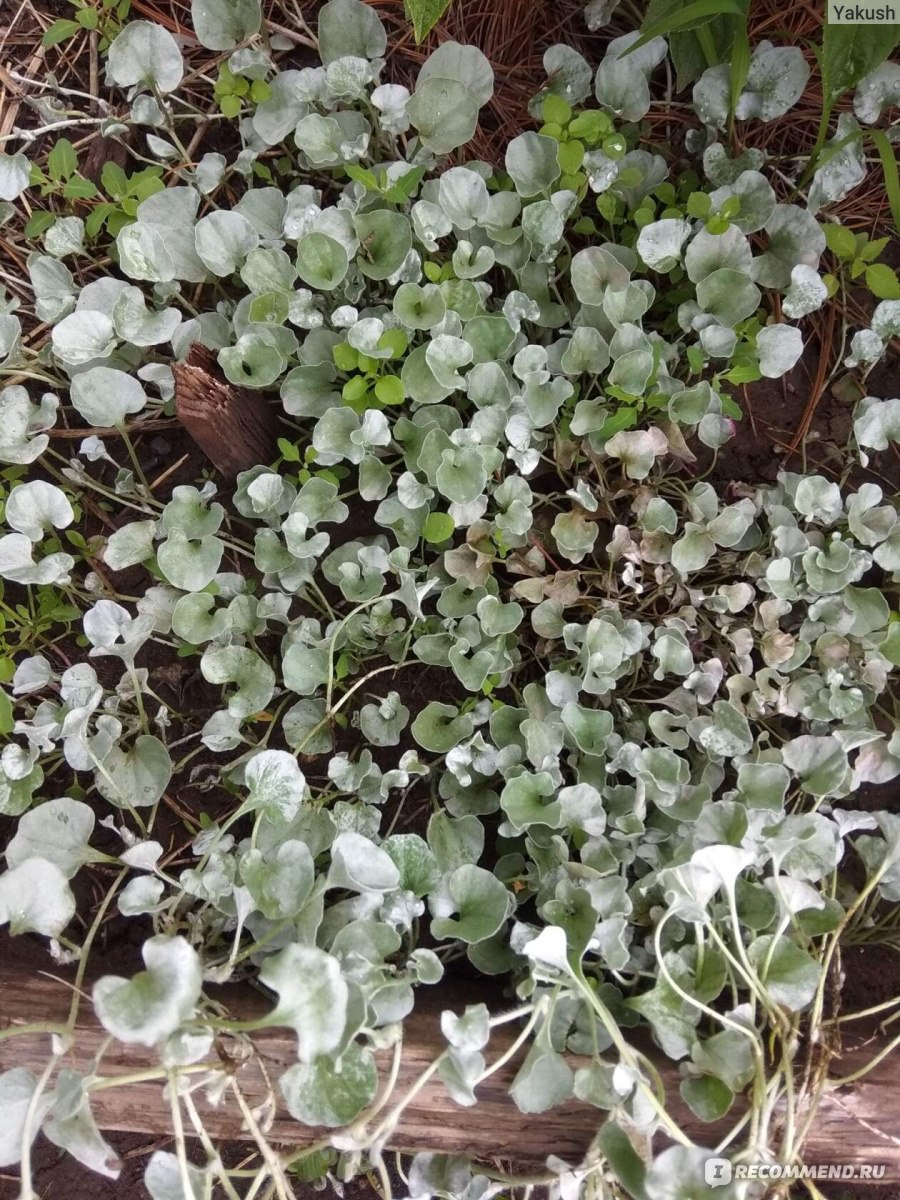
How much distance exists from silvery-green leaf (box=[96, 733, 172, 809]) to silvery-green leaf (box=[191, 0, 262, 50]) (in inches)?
39.0

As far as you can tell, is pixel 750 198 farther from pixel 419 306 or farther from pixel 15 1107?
pixel 15 1107

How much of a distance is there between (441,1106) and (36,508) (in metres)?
0.86

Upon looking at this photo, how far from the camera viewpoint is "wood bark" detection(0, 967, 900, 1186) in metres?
0.87

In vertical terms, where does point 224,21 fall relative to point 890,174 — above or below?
above

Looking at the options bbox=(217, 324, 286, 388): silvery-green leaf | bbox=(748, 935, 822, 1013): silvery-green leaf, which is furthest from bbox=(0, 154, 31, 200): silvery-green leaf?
bbox=(748, 935, 822, 1013): silvery-green leaf

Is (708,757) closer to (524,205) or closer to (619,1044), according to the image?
(619,1044)

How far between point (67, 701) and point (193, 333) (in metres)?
0.51

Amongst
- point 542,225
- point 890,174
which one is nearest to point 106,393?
point 542,225

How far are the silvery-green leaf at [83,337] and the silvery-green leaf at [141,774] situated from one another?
502 millimetres

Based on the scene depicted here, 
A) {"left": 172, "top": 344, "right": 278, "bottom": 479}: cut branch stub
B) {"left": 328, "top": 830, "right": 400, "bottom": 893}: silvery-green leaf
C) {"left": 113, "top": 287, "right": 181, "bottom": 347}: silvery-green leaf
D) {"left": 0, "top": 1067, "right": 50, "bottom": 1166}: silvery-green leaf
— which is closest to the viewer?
{"left": 0, "top": 1067, "right": 50, "bottom": 1166}: silvery-green leaf

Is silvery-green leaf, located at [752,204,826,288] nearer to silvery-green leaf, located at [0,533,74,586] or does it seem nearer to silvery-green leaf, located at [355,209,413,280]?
silvery-green leaf, located at [355,209,413,280]

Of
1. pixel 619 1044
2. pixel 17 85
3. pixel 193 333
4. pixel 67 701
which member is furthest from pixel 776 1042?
pixel 17 85

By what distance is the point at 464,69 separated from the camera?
1.16 meters

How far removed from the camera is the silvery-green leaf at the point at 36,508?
1.10m
